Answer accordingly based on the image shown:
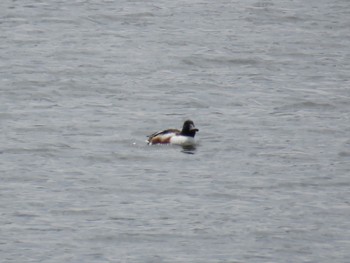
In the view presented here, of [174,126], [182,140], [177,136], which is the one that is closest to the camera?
[182,140]

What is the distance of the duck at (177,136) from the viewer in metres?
23.9

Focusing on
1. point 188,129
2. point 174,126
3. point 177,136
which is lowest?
point 174,126

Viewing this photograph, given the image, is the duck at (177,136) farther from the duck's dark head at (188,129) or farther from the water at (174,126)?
the water at (174,126)

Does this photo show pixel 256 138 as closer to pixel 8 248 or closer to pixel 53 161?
pixel 53 161

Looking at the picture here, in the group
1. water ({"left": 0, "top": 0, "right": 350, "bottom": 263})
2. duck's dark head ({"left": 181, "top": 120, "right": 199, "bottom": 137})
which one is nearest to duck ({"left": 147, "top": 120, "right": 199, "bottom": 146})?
duck's dark head ({"left": 181, "top": 120, "right": 199, "bottom": 137})

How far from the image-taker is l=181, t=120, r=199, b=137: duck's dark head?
944 inches

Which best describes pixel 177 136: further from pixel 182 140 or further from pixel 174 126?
pixel 174 126

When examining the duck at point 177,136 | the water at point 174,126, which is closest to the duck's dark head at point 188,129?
the duck at point 177,136

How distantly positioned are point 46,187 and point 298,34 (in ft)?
44.1

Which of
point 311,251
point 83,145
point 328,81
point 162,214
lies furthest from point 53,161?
point 328,81

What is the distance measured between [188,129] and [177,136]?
0.27m

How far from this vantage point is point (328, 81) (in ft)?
94.9

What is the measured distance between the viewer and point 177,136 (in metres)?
24.2

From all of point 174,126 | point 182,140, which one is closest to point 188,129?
point 182,140
